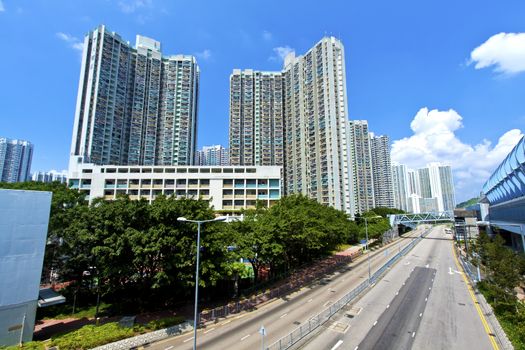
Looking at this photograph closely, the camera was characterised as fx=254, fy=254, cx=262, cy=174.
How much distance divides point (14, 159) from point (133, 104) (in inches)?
3385

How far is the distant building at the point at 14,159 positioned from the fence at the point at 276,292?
559 ft

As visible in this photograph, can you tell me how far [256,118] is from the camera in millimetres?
127312

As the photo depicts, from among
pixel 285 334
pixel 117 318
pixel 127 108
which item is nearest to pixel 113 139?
pixel 127 108

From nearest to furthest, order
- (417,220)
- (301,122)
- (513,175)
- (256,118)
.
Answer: (513,175), (417,220), (301,122), (256,118)

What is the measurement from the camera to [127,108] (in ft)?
364

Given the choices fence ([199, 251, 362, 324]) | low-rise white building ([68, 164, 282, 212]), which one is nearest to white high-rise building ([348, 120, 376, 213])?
low-rise white building ([68, 164, 282, 212])

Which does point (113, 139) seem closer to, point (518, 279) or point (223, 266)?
point (223, 266)

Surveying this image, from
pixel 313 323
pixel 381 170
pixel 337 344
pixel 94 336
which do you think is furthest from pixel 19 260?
pixel 381 170

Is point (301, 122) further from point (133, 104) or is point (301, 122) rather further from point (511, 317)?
point (511, 317)

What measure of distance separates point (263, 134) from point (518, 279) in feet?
351

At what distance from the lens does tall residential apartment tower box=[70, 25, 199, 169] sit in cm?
9919

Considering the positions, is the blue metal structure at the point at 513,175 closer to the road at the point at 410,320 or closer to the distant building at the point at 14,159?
the road at the point at 410,320

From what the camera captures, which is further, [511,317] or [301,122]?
[301,122]

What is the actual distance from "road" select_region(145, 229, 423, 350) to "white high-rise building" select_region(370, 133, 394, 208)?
13407cm
